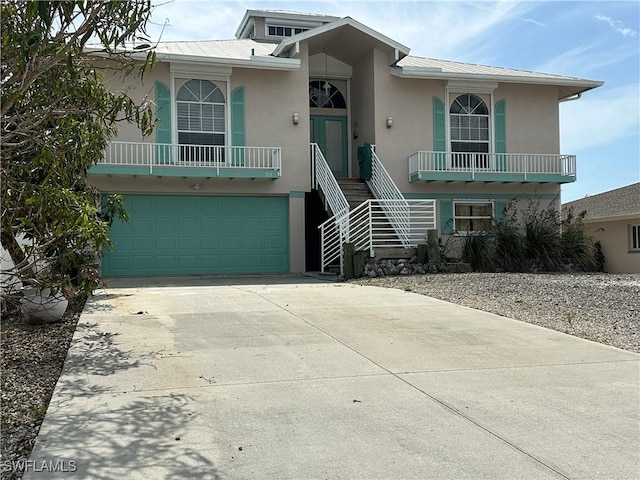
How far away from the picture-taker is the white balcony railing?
15.8 metres

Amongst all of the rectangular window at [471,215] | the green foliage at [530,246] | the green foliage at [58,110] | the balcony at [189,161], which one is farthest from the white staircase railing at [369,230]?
the green foliage at [58,110]

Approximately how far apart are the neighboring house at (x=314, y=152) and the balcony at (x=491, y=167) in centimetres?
4

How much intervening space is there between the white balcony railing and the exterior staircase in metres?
2.28

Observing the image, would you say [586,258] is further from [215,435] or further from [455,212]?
[215,435]

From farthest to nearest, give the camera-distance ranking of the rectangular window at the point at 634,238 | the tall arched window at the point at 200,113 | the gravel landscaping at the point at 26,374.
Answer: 1. the rectangular window at the point at 634,238
2. the tall arched window at the point at 200,113
3. the gravel landscaping at the point at 26,374

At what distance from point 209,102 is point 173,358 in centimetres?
1210

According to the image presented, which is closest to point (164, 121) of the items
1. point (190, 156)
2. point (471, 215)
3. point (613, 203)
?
point (190, 156)

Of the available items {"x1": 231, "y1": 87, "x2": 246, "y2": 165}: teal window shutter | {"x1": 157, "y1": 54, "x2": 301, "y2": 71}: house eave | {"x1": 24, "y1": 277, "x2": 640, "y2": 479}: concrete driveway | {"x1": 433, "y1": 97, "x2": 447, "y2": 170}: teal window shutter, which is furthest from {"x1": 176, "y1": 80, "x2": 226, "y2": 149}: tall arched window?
{"x1": 24, "y1": 277, "x2": 640, "y2": 479}: concrete driveway

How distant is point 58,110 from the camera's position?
17.4 ft

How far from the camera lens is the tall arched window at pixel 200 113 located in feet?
54.7

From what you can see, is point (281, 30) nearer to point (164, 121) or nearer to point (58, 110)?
point (164, 121)

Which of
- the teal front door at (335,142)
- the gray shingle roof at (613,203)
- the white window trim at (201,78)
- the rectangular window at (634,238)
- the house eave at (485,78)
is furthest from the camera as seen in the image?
the gray shingle roof at (613,203)

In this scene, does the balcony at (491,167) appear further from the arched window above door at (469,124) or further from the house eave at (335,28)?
Answer: the house eave at (335,28)

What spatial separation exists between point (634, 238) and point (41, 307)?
2065 centimetres
